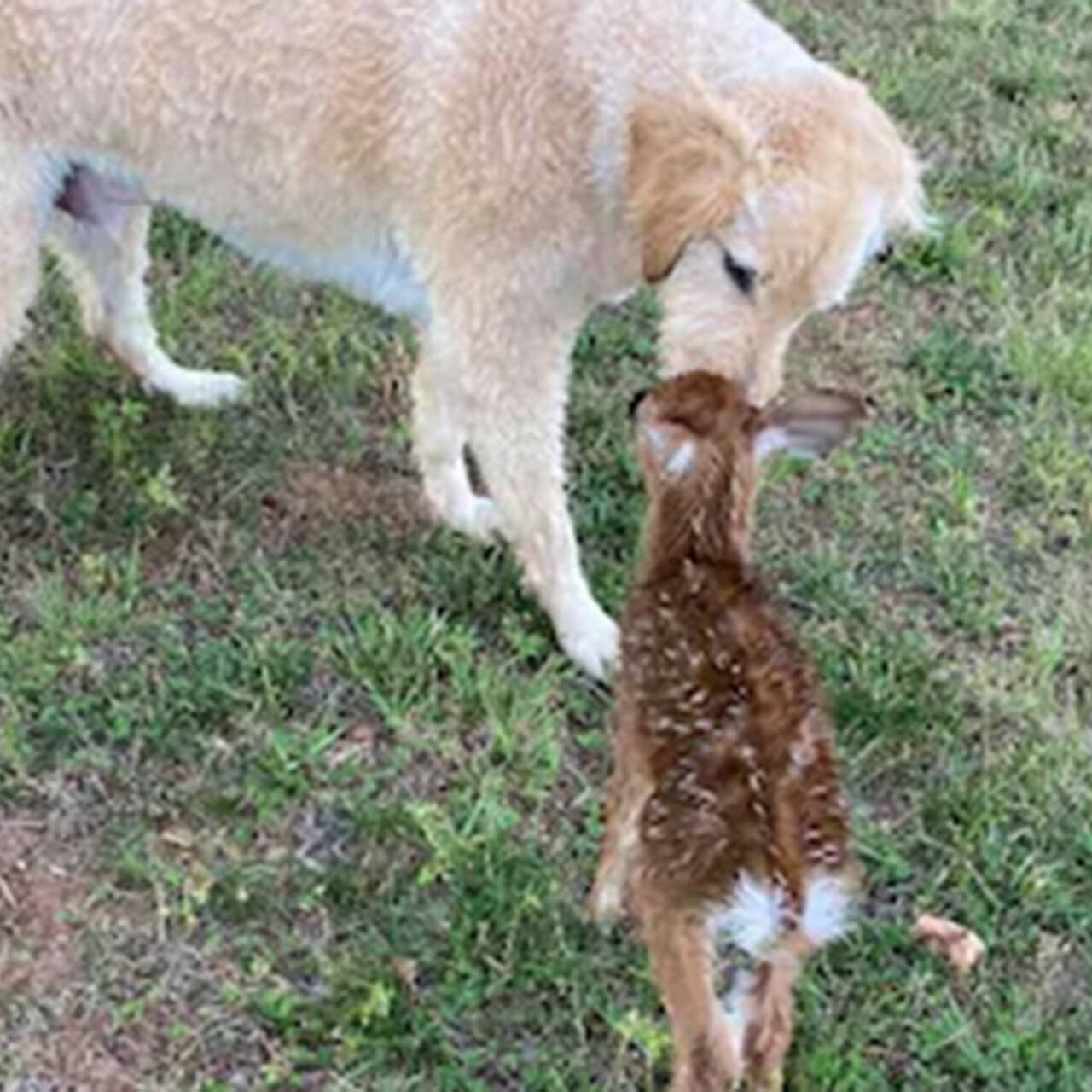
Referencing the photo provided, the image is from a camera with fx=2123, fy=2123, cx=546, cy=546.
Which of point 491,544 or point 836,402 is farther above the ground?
point 836,402

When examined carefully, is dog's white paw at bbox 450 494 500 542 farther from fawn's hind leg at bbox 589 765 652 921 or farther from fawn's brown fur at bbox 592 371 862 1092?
fawn's brown fur at bbox 592 371 862 1092

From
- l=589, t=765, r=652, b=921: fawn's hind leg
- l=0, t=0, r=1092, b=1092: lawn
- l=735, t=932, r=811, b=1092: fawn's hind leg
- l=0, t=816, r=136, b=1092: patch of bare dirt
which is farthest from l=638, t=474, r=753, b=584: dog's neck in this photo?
l=0, t=816, r=136, b=1092: patch of bare dirt

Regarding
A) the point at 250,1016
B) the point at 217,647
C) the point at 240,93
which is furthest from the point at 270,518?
the point at 250,1016

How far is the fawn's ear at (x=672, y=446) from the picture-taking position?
9.42 feet

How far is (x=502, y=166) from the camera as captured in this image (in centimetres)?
341

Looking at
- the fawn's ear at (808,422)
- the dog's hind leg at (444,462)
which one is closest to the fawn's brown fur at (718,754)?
the fawn's ear at (808,422)

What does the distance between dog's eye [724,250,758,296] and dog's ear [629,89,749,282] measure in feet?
0.24

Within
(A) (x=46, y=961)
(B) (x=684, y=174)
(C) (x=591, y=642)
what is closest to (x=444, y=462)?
(C) (x=591, y=642)

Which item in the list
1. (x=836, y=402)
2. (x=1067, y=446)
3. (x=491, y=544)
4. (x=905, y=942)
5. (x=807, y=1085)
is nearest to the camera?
(x=836, y=402)

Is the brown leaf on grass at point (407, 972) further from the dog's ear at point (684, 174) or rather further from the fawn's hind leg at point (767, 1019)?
the dog's ear at point (684, 174)

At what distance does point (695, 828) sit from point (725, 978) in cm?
71

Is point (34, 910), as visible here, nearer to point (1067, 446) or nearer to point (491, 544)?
point (491, 544)

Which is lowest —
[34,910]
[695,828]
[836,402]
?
[34,910]

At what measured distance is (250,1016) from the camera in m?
3.10
